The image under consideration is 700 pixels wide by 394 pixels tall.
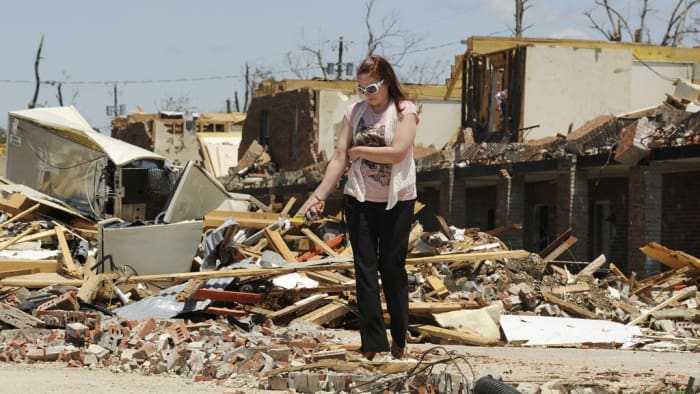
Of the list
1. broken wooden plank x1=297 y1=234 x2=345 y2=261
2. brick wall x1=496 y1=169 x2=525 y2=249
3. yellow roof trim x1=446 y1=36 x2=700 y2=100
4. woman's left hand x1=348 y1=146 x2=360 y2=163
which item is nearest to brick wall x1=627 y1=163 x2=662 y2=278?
brick wall x1=496 y1=169 x2=525 y2=249

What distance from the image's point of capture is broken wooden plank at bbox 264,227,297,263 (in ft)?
45.4

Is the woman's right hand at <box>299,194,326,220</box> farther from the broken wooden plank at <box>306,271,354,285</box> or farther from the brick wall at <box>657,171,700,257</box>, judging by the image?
the brick wall at <box>657,171,700,257</box>

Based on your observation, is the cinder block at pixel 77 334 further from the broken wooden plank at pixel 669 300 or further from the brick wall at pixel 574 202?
the brick wall at pixel 574 202

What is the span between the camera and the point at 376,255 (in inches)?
294

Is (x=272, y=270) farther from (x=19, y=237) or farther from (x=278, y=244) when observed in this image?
(x=19, y=237)

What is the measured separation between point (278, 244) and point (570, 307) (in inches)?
136

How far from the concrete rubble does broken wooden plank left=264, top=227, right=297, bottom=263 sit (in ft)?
0.08

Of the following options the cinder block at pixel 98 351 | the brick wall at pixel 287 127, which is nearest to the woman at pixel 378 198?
the cinder block at pixel 98 351

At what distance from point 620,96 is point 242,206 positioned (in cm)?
2110

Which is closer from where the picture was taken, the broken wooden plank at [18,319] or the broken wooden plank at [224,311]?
the broken wooden plank at [18,319]

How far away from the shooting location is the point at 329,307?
11.2 metres

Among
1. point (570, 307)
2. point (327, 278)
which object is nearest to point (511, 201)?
point (570, 307)

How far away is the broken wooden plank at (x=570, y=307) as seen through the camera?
12.4m

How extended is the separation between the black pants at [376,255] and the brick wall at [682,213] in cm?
1925
